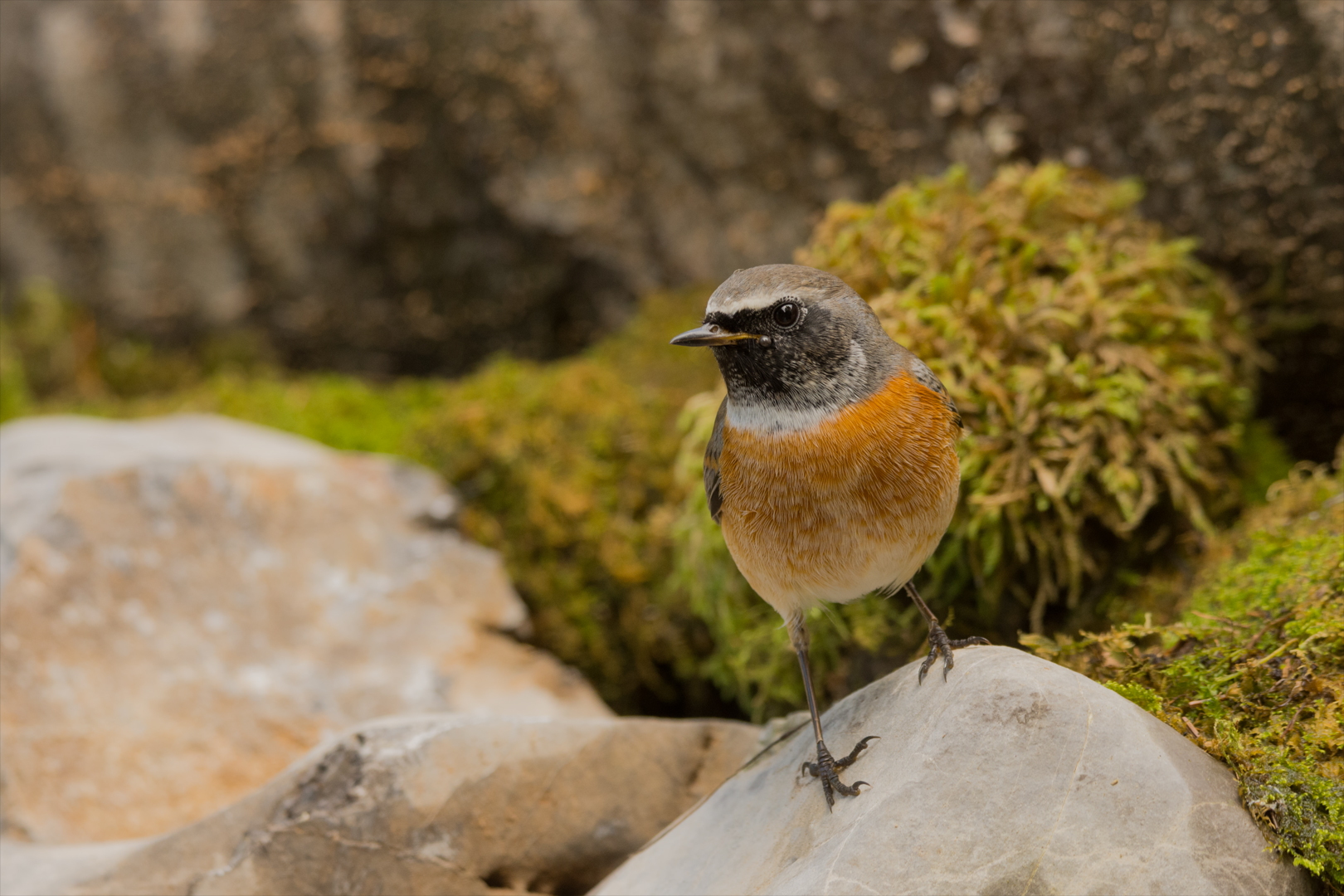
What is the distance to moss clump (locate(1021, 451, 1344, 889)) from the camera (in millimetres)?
2570

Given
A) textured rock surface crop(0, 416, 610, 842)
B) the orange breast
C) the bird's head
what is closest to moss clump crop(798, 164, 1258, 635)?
the orange breast

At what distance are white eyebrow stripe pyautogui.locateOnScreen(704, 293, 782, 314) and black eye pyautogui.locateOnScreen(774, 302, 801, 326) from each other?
4cm

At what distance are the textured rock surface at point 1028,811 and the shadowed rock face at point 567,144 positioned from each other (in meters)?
3.36

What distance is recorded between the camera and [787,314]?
3.09 metres

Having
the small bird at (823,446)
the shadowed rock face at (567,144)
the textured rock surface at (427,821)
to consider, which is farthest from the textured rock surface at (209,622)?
the shadowed rock face at (567,144)

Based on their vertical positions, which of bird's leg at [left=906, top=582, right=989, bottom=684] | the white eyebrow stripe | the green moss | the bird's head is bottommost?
the green moss

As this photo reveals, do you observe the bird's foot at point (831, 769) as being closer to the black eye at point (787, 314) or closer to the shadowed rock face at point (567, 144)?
the black eye at point (787, 314)

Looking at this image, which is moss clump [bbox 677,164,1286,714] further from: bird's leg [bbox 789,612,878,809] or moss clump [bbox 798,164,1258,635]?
bird's leg [bbox 789,612,878,809]

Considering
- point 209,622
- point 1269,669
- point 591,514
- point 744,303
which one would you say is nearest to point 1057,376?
point 1269,669

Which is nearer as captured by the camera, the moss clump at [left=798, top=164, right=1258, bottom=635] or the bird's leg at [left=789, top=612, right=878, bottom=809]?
the bird's leg at [left=789, top=612, right=878, bottom=809]

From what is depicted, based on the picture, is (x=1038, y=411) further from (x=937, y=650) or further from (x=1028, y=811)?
(x=1028, y=811)

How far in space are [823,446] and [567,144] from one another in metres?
5.12

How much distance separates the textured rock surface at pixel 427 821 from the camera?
10.7 ft

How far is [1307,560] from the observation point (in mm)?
3459
